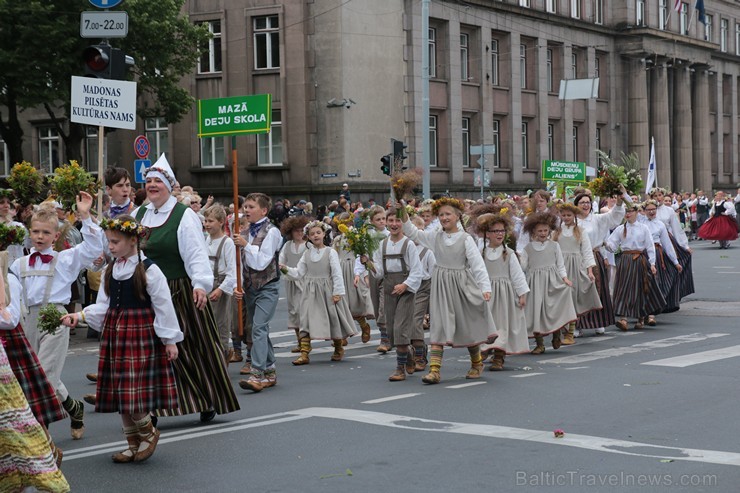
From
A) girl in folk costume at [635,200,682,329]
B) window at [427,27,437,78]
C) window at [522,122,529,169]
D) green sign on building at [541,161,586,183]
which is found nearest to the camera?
girl in folk costume at [635,200,682,329]

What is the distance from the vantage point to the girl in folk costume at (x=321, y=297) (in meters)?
14.5

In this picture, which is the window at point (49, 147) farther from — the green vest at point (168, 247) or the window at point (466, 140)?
the green vest at point (168, 247)

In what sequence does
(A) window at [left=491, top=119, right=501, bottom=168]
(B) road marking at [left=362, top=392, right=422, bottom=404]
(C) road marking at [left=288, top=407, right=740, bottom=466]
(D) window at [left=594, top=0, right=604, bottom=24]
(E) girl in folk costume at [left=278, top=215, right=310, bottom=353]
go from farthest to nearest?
1. (D) window at [left=594, top=0, right=604, bottom=24]
2. (A) window at [left=491, top=119, right=501, bottom=168]
3. (E) girl in folk costume at [left=278, top=215, right=310, bottom=353]
4. (B) road marking at [left=362, top=392, right=422, bottom=404]
5. (C) road marking at [left=288, top=407, right=740, bottom=466]

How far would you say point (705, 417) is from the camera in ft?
31.4

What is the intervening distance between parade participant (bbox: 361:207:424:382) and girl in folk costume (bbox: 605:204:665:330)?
5241mm

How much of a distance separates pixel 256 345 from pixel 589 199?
→ 22.2 feet

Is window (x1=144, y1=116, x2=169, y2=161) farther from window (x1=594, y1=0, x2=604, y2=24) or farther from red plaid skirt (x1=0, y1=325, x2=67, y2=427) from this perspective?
red plaid skirt (x1=0, y1=325, x2=67, y2=427)

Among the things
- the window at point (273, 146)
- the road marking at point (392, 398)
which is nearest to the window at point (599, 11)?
the window at point (273, 146)

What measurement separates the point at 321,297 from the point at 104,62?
3.70m

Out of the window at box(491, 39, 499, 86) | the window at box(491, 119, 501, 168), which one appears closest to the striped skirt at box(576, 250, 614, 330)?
the window at box(491, 119, 501, 168)

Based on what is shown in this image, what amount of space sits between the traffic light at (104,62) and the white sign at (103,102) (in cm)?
70

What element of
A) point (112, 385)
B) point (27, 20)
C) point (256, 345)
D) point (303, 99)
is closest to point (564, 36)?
point (303, 99)

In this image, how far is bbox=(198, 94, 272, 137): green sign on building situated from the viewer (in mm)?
13062

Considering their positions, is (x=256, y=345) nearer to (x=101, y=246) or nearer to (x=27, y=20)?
(x=101, y=246)
